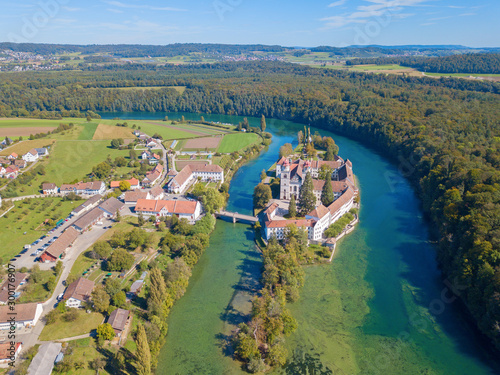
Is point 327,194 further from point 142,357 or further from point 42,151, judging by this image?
point 42,151

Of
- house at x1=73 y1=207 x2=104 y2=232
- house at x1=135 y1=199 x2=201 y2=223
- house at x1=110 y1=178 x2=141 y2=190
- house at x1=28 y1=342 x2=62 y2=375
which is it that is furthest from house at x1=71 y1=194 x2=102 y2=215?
house at x1=28 y1=342 x2=62 y2=375

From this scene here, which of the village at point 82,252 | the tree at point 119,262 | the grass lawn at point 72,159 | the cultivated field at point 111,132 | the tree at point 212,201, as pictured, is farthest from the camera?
the cultivated field at point 111,132

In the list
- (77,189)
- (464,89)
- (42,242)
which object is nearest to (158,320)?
(42,242)

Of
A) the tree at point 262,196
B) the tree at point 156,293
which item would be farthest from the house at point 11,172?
the tree at point 156,293

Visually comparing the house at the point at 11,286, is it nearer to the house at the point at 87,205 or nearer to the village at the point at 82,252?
the village at the point at 82,252

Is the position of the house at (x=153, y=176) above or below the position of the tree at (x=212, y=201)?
below

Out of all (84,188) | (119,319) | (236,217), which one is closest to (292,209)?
(236,217)
